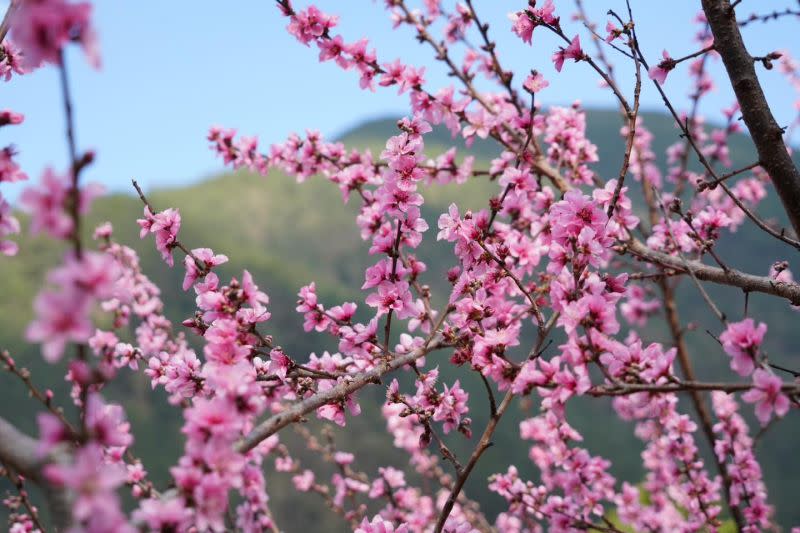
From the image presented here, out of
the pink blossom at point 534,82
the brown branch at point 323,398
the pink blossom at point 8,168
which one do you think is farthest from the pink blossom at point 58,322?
the pink blossom at point 534,82

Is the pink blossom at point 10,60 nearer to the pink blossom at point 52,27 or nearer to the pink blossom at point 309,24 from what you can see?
the pink blossom at point 309,24

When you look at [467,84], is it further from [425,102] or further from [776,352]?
[776,352]

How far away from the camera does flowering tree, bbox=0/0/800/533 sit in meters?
1.16

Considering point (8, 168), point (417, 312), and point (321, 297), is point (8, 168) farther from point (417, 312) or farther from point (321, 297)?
point (321, 297)

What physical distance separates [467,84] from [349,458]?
128 inches

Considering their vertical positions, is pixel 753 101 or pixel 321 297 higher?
pixel 321 297

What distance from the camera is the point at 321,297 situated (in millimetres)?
23531

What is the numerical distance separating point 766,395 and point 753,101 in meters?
1.49

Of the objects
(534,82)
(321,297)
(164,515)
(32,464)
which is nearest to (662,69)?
(534,82)

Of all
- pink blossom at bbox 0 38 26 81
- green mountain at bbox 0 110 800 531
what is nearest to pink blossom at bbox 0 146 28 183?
pink blossom at bbox 0 38 26 81

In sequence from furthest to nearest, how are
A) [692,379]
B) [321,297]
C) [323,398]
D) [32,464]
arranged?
[321,297]
[692,379]
[323,398]
[32,464]

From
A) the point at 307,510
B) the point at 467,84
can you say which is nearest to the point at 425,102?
the point at 467,84

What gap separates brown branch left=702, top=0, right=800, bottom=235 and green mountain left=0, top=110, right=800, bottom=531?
1095 cm

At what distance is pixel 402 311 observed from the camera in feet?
8.04
